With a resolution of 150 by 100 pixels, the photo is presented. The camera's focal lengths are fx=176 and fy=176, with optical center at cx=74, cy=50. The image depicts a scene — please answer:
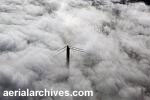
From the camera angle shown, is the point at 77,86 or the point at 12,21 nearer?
the point at 77,86

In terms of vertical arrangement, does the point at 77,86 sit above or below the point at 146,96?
above

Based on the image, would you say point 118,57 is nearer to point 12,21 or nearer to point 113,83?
point 113,83

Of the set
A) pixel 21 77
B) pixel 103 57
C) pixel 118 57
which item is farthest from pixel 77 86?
pixel 118 57

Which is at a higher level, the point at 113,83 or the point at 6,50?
the point at 6,50

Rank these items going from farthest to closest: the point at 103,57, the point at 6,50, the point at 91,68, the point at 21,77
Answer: the point at 103,57, the point at 91,68, the point at 6,50, the point at 21,77

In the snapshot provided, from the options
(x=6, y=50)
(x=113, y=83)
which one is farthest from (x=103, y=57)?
(x=6, y=50)

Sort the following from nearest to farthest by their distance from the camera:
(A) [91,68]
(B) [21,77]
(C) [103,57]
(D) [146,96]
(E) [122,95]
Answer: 1. (B) [21,77]
2. (E) [122,95]
3. (D) [146,96]
4. (A) [91,68]
5. (C) [103,57]

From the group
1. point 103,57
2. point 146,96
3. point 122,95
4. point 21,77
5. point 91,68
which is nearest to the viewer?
point 21,77

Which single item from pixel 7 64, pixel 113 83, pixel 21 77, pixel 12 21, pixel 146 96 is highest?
pixel 12 21

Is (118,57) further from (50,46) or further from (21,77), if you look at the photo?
(21,77)
